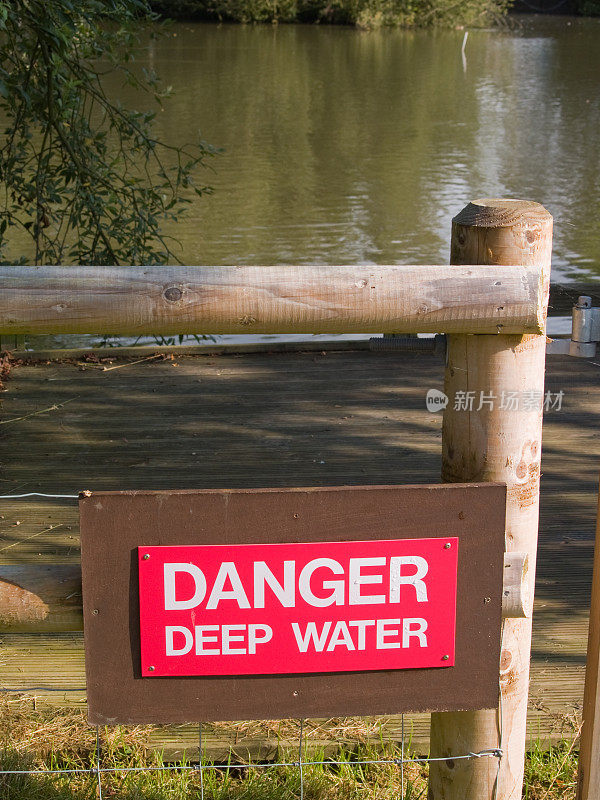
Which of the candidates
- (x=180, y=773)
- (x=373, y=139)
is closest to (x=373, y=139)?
(x=373, y=139)

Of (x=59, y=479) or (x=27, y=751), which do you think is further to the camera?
(x=59, y=479)

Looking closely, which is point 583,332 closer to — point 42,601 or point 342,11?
point 42,601

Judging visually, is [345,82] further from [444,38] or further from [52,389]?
[52,389]

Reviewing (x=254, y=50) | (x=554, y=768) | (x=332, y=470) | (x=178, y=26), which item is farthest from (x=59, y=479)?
(x=178, y=26)

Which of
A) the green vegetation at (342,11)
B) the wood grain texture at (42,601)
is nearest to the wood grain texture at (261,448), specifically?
the wood grain texture at (42,601)

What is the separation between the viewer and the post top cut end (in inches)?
69.1

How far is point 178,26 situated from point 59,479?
33.6 m

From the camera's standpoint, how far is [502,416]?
181 centimetres

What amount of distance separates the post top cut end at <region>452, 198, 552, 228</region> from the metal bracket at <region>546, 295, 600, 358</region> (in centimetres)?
18

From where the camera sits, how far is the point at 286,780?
8.70 feet

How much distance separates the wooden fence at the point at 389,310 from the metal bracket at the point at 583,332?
66mm

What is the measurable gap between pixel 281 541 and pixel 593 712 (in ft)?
2.24

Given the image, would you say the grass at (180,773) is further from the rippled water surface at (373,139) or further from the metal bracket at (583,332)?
the rippled water surface at (373,139)

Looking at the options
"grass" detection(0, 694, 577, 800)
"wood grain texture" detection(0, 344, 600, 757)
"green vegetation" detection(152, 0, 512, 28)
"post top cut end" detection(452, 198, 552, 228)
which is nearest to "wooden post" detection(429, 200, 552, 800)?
"post top cut end" detection(452, 198, 552, 228)
